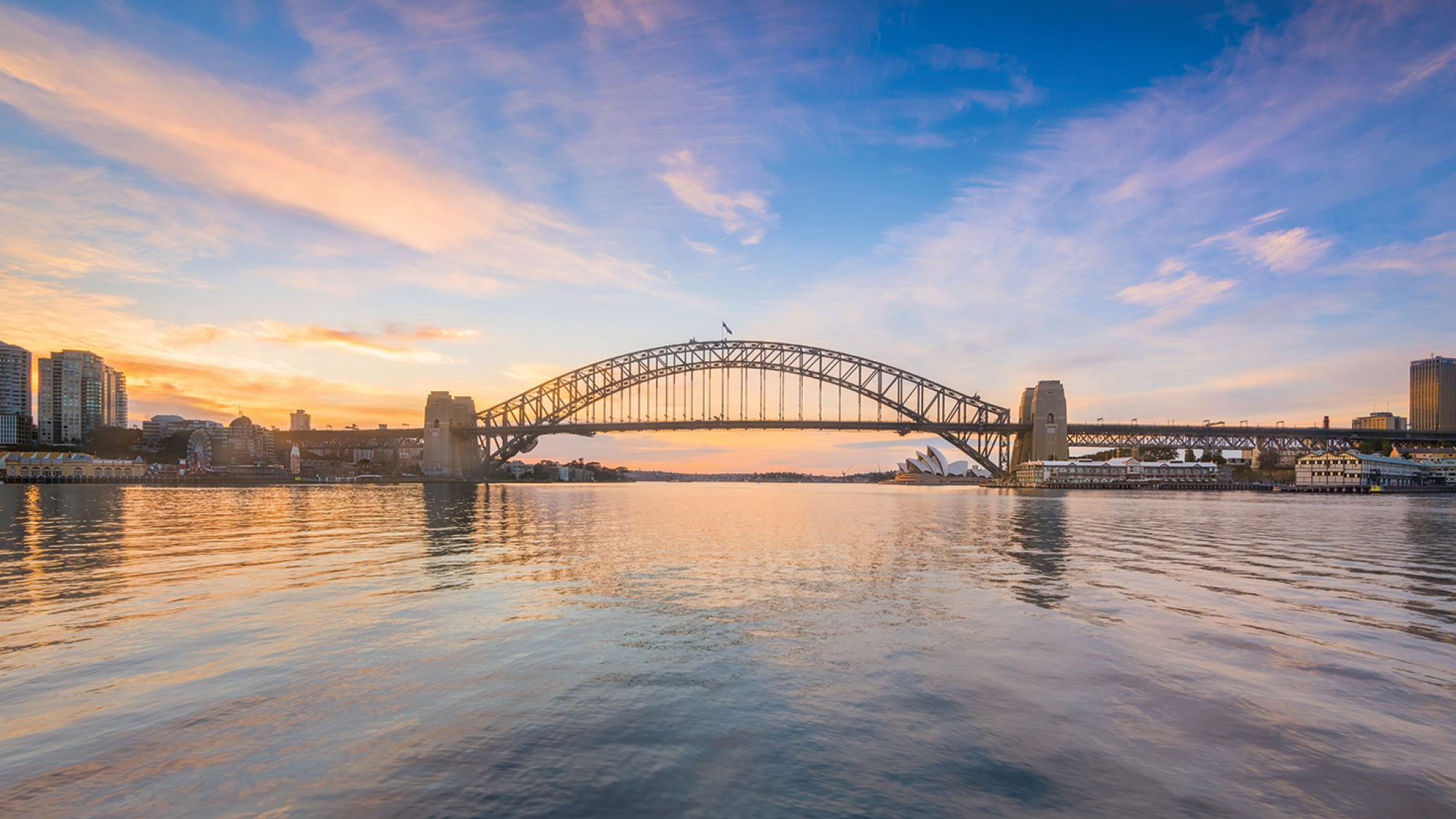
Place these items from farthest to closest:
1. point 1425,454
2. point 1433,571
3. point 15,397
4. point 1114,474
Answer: point 15,397, point 1425,454, point 1114,474, point 1433,571

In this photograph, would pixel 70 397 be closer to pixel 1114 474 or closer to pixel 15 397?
pixel 15 397

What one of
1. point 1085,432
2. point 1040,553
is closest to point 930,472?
point 1085,432

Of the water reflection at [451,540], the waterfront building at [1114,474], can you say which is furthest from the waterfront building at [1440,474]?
the water reflection at [451,540]

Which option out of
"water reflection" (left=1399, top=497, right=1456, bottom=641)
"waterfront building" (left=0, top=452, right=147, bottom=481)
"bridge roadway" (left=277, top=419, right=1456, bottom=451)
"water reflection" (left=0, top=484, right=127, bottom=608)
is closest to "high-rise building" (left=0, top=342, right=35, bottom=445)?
"waterfront building" (left=0, top=452, right=147, bottom=481)

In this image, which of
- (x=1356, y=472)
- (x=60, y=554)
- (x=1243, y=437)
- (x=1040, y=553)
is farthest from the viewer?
(x=1243, y=437)

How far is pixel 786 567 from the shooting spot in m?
18.6

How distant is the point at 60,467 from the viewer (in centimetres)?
11469

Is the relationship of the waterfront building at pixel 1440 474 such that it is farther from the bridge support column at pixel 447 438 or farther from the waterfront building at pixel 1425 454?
the bridge support column at pixel 447 438

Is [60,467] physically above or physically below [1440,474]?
above

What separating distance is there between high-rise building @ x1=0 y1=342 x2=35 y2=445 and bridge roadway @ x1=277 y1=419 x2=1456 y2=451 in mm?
67535

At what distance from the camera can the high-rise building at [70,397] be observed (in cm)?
16125

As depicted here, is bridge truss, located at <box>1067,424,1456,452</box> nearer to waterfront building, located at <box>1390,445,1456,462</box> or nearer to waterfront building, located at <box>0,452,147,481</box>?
waterfront building, located at <box>1390,445,1456,462</box>

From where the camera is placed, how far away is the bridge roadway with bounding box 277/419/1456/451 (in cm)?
9888

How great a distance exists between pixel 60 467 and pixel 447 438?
6307 centimetres
